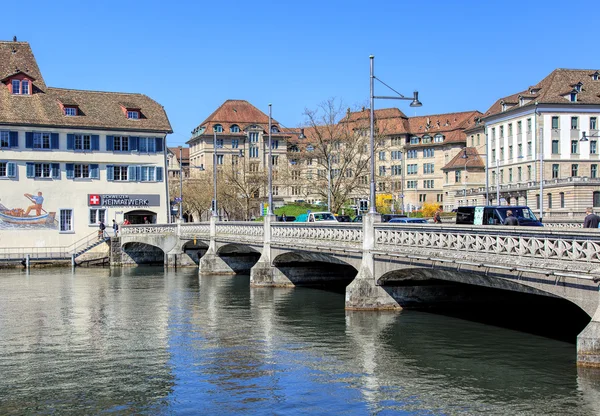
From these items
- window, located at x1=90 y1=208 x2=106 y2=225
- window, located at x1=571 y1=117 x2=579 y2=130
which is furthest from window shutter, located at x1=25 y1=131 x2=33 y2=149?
window, located at x1=571 y1=117 x2=579 y2=130

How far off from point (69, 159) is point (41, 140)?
2.60 m

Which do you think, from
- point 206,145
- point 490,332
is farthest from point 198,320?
point 206,145

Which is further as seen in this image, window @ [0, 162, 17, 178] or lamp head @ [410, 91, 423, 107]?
window @ [0, 162, 17, 178]

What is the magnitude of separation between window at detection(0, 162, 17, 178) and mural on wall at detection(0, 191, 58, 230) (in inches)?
75.4

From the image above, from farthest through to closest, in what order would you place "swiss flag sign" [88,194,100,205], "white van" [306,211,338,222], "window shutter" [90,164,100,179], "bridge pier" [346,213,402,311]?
"window shutter" [90,164,100,179]
"swiss flag sign" [88,194,100,205]
"white van" [306,211,338,222]
"bridge pier" [346,213,402,311]

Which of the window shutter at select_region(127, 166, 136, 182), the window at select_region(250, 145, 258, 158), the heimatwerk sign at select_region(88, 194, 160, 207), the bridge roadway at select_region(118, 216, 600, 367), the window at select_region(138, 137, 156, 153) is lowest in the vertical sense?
the bridge roadway at select_region(118, 216, 600, 367)

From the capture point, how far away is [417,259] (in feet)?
79.7

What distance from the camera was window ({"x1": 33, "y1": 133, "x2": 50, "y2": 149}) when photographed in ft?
200

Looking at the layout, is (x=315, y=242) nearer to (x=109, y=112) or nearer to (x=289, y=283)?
(x=289, y=283)

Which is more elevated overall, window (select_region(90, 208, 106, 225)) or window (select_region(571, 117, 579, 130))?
window (select_region(571, 117, 579, 130))

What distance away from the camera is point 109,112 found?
65.2 meters

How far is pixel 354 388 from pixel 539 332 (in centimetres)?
912

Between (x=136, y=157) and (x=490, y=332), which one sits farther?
(x=136, y=157)

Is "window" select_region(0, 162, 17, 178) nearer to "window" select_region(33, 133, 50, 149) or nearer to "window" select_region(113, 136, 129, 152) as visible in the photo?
"window" select_region(33, 133, 50, 149)
